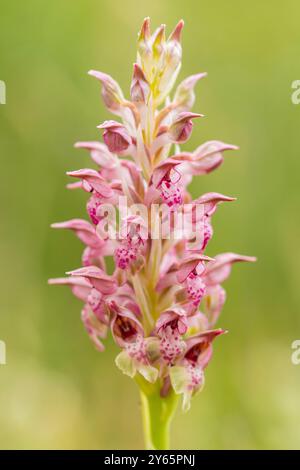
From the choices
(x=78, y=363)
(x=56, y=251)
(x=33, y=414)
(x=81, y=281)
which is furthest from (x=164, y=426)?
(x=56, y=251)

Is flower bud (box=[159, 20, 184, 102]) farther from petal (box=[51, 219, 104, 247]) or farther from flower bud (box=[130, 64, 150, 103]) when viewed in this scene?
petal (box=[51, 219, 104, 247])

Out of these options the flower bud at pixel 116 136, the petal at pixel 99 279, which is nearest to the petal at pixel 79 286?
the petal at pixel 99 279

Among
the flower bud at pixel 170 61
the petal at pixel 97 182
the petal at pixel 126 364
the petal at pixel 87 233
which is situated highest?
the flower bud at pixel 170 61

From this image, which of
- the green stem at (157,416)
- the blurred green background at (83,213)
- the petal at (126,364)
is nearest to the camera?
the petal at (126,364)

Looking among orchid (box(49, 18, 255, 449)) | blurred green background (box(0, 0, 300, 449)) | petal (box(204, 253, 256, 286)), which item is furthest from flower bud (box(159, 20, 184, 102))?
blurred green background (box(0, 0, 300, 449))

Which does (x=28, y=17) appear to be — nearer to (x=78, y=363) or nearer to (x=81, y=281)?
(x=78, y=363)

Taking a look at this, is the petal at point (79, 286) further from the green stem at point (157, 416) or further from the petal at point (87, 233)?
the green stem at point (157, 416)
